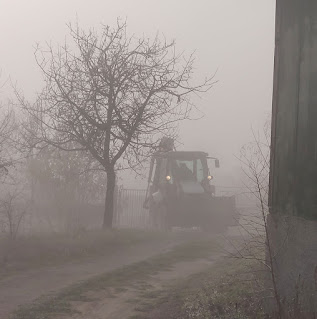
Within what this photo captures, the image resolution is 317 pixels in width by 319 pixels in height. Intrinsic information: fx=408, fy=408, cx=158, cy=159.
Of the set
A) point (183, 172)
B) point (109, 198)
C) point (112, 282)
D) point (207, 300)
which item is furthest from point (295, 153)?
point (183, 172)

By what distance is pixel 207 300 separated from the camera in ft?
18.4

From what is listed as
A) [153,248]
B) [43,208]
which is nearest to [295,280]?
[153,248]

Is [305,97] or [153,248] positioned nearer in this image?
[305,97]

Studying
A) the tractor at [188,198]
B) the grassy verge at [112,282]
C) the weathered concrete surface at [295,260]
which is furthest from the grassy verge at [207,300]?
the tractor at [188,198]

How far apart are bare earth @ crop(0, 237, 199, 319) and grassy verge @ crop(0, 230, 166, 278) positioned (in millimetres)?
368

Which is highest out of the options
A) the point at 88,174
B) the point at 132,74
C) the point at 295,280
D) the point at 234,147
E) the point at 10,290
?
the point at 234,147

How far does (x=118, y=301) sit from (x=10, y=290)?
6.22 feet

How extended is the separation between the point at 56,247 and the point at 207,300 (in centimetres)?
503

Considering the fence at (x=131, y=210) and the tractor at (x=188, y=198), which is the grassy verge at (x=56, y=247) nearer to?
the tractor at (x=188, y=198)

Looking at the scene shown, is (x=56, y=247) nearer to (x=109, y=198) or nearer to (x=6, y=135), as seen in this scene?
(x=109, y=198)

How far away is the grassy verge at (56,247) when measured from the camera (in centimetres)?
866

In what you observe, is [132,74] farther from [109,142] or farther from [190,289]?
[190,289]

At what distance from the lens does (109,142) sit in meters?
12.4

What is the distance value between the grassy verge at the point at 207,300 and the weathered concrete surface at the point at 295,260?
0.37 m
